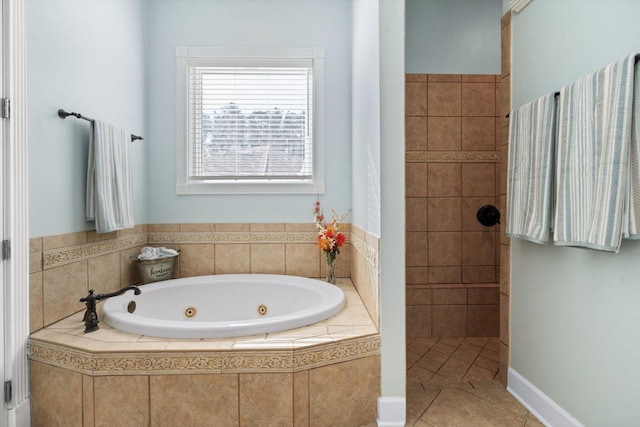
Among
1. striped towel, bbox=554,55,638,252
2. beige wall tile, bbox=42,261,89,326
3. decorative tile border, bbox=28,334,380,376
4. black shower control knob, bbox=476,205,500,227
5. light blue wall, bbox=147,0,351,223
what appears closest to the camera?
striped towel, bbox=554,55,638,252

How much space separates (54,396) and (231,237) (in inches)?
55.0

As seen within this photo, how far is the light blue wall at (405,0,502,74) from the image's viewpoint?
2.85 m

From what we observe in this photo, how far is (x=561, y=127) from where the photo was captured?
1456 mm

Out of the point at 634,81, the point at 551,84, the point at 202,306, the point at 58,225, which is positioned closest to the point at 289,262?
Answer: the point at 202,306

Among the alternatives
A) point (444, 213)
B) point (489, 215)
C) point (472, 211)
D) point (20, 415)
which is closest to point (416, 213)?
point (444, 213)

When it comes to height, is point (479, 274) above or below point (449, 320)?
above

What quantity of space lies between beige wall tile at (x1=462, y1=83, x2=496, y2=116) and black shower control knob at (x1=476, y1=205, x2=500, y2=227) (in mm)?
776

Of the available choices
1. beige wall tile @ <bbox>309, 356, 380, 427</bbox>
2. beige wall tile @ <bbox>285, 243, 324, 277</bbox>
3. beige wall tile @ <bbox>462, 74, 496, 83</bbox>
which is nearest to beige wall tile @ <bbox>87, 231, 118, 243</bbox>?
beige wall tile @ <bbox>285, 243, 324, 277</bbox>

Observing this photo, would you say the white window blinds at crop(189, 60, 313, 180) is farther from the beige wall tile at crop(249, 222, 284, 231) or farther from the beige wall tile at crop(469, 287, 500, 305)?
the beige wall tile at crop(469, 287, 500, 305)

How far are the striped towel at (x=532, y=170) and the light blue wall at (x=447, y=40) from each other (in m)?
1.25

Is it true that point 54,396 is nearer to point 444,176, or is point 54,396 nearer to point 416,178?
point 416,178

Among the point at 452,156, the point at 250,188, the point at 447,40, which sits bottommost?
the point at 250,188

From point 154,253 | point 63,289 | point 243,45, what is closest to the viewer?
point 63,289

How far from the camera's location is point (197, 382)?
1.49m
